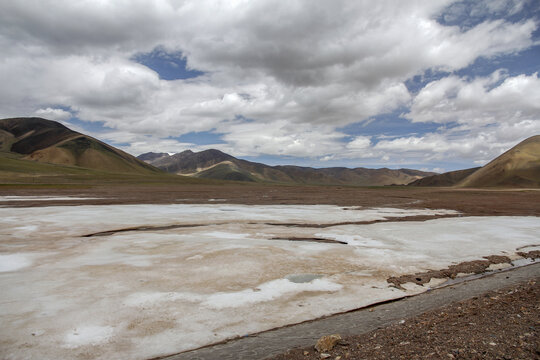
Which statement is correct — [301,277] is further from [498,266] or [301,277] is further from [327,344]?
[498,266]

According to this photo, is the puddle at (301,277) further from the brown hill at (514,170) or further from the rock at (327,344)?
the brown hill at (514,170)

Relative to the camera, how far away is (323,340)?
6625 mm

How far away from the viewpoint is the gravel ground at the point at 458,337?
5723mm

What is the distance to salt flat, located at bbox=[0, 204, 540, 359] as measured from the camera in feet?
24.3

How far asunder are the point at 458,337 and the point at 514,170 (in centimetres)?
19450

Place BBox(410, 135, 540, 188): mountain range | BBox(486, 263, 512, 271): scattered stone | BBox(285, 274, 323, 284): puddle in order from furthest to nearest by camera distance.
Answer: BBox(410, 135, 540, 188): mountain range < BBox(486, 263, 512, 271): scattered stone < BBox(285, 274, 323, 284): puddle

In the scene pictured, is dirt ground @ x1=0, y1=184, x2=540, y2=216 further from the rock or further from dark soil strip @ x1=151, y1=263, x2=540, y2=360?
the rock

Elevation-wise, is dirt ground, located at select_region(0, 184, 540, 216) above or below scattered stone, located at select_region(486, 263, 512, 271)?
above

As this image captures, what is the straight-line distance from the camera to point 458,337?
6.37 metres

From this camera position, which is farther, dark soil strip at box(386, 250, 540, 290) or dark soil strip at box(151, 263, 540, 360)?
dark soil strip at box(386, 250, 540, 290)

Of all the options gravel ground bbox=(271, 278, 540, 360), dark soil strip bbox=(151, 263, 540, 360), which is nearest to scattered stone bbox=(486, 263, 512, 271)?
dark soil strip bbox=(151, 263, 540, 360)

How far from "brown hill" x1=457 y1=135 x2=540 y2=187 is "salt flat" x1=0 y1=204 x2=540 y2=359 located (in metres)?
161

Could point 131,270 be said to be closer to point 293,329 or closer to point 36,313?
point 36,313

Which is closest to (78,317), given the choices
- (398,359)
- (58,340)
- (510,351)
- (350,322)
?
(58,340)
